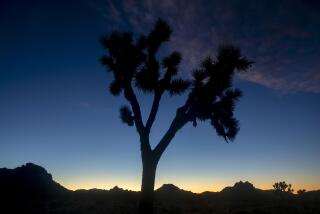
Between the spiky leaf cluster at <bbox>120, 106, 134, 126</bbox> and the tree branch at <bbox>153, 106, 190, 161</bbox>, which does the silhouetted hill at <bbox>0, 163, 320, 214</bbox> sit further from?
the tree branch at <bbox>153, 106, 190, 161</bbox>

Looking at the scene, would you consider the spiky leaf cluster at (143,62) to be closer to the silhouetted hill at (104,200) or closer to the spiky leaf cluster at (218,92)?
the spiky leaf cluster at (218,92)

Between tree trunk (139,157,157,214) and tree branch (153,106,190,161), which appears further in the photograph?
tree branch (153,106,190,161)

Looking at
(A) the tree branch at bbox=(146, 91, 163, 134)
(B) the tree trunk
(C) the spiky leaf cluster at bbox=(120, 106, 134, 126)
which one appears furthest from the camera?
(C) the spiky leaf cluster at bbox=(120, 106, 134, 126)

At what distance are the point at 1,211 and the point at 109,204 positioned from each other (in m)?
8.50

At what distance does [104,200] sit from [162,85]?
57.9 ft

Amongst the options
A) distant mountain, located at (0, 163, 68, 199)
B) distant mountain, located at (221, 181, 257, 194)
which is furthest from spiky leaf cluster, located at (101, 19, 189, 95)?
distant mountain, located at (221, 181, 257, 194)

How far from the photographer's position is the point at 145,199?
33.4 feet

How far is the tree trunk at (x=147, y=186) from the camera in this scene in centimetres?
1012

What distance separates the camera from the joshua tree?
11.1 m

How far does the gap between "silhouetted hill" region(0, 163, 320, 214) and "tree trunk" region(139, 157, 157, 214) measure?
11.3m

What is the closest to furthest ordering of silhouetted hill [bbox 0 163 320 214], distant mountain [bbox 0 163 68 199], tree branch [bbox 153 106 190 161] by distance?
tree branch [bbox 153 106 190 161]
silhouetted hill [bbox 0 163 320 214]
distant mountain [bbox 0 163 68 199]

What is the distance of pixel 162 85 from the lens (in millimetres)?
11688

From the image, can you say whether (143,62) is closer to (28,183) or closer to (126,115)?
(126,115)

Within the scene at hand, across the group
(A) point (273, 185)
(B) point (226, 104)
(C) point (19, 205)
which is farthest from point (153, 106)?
(A) point (273, 185)
